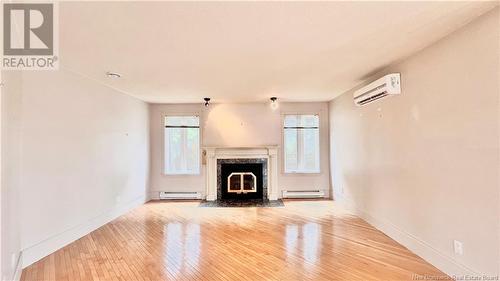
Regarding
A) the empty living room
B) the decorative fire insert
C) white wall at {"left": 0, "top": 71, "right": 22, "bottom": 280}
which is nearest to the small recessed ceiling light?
the empty living room

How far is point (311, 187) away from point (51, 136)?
489 cm

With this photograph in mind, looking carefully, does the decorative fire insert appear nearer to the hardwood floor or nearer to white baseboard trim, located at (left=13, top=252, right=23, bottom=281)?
the hardwood floor

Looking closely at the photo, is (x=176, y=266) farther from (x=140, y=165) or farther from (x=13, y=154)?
(x=140, y=165)

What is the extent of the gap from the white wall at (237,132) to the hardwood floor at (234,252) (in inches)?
60.7

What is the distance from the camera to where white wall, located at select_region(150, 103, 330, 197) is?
621 centimetres

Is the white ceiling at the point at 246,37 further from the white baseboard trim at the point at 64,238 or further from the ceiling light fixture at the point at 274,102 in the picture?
the white baseboard trim at the point at 64,238

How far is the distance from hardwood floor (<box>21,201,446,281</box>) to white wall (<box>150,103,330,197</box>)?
1.54 meters

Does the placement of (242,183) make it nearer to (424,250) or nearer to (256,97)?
(256,97)

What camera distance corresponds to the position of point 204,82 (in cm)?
414

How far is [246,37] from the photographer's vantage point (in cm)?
247

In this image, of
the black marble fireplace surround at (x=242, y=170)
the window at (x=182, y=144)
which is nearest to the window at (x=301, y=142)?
the black marble fireplace surround at (x=242, y=170)

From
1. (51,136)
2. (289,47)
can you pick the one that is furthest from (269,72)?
(51,136)

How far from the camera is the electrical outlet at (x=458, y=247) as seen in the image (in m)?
2.41

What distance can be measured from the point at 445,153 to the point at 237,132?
4259 millimetres
